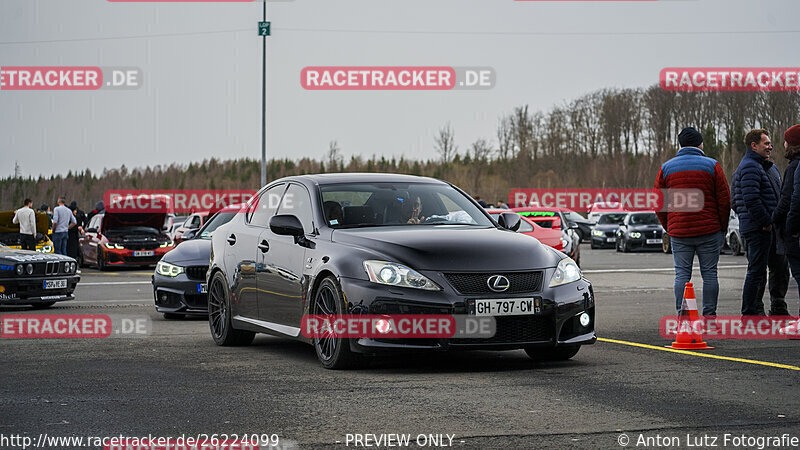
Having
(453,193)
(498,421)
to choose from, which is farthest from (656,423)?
(453,193)

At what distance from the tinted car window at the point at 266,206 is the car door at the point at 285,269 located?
128 millimetres

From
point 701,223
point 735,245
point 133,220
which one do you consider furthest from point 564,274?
point 735,245

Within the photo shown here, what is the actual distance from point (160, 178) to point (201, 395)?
14413 cm

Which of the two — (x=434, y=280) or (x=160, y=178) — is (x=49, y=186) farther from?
(x=434, y=280)

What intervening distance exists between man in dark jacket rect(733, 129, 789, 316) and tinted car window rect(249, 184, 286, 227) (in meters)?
4.59

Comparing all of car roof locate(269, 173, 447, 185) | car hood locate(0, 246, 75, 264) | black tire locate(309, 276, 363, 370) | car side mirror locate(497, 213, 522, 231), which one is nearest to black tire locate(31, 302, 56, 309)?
car hood locate(0, 246, 75, 264)

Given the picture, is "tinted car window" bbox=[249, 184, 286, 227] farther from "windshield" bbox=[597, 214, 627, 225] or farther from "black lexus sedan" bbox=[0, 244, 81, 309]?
"windshield" bbox=[597, 214, 627, 225]

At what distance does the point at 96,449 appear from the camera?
19.7 ft

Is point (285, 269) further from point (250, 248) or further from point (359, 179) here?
point (359, 179)

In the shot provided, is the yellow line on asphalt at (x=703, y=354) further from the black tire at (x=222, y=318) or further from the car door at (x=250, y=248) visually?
the black tire at (x=222, y=318)

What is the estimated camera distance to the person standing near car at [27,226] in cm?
2712

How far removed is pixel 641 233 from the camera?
39.0 m

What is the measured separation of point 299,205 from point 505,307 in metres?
2.44

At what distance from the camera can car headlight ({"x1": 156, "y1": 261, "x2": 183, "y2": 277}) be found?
47.5 feet
